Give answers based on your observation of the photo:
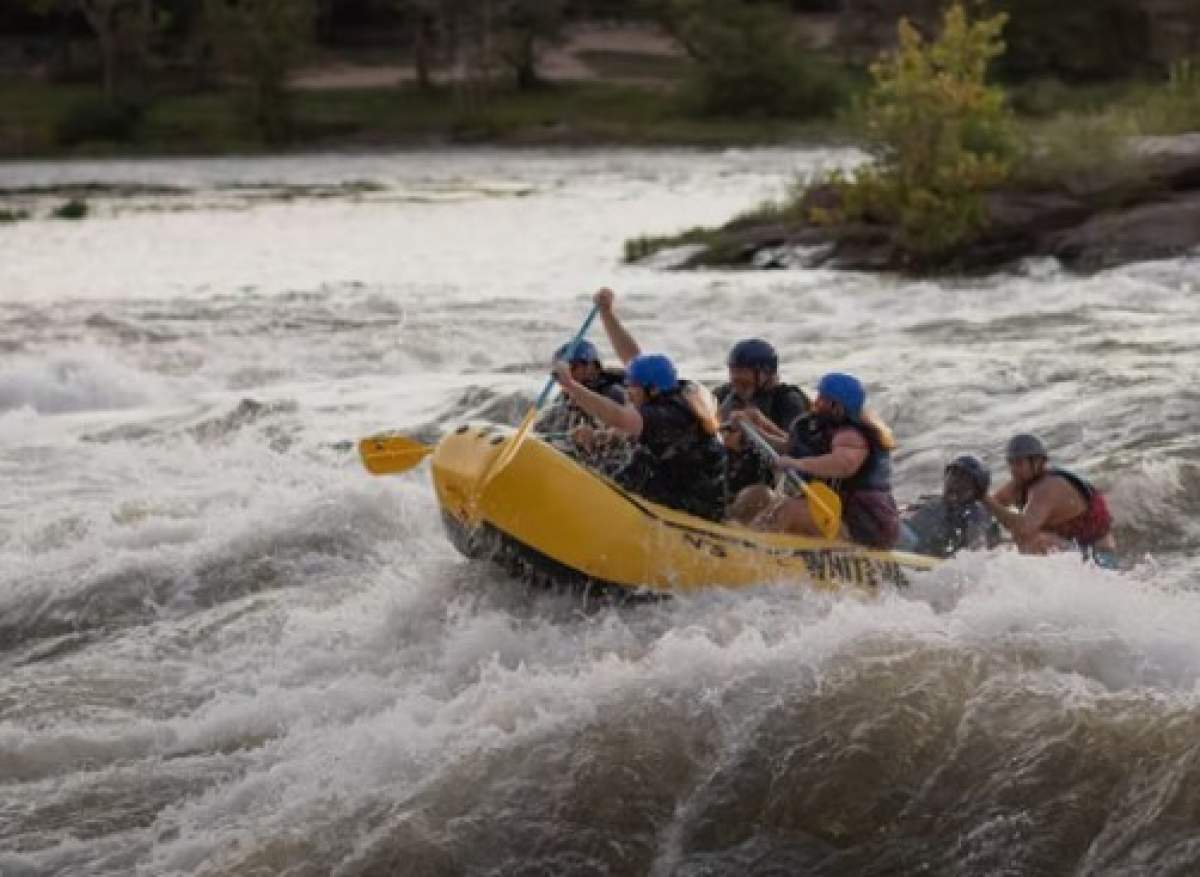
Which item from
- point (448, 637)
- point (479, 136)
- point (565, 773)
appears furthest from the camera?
point (479, 136)

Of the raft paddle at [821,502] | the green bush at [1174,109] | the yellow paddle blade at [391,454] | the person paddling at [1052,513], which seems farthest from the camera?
the green bush at [1174,109]

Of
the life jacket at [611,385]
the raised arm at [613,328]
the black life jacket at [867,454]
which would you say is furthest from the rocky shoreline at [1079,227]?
the black life jacket at [867,454]

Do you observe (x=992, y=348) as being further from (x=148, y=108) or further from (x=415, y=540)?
(x=148, y=108)

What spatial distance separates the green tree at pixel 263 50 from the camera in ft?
155

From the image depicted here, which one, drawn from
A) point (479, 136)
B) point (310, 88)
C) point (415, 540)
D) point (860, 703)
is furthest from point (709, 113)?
point (860, 703)

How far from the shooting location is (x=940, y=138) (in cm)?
2147

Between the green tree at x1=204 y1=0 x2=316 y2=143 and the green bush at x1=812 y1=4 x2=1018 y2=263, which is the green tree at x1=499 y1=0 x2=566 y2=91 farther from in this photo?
the green bush at x1=812 y1=4 x2=1018 y2=263

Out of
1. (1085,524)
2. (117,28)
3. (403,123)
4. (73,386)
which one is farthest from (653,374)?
(117,28)

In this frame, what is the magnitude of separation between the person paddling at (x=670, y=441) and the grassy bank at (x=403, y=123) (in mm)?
35177

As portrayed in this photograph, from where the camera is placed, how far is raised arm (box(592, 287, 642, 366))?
34.5 feet

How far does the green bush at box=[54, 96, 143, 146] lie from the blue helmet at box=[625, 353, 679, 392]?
38902mm

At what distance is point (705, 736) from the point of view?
724 centimetres

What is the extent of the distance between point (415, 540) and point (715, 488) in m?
2.26

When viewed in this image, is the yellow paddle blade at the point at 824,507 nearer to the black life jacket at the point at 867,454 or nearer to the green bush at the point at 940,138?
the black life jacket at the point at 867,454
